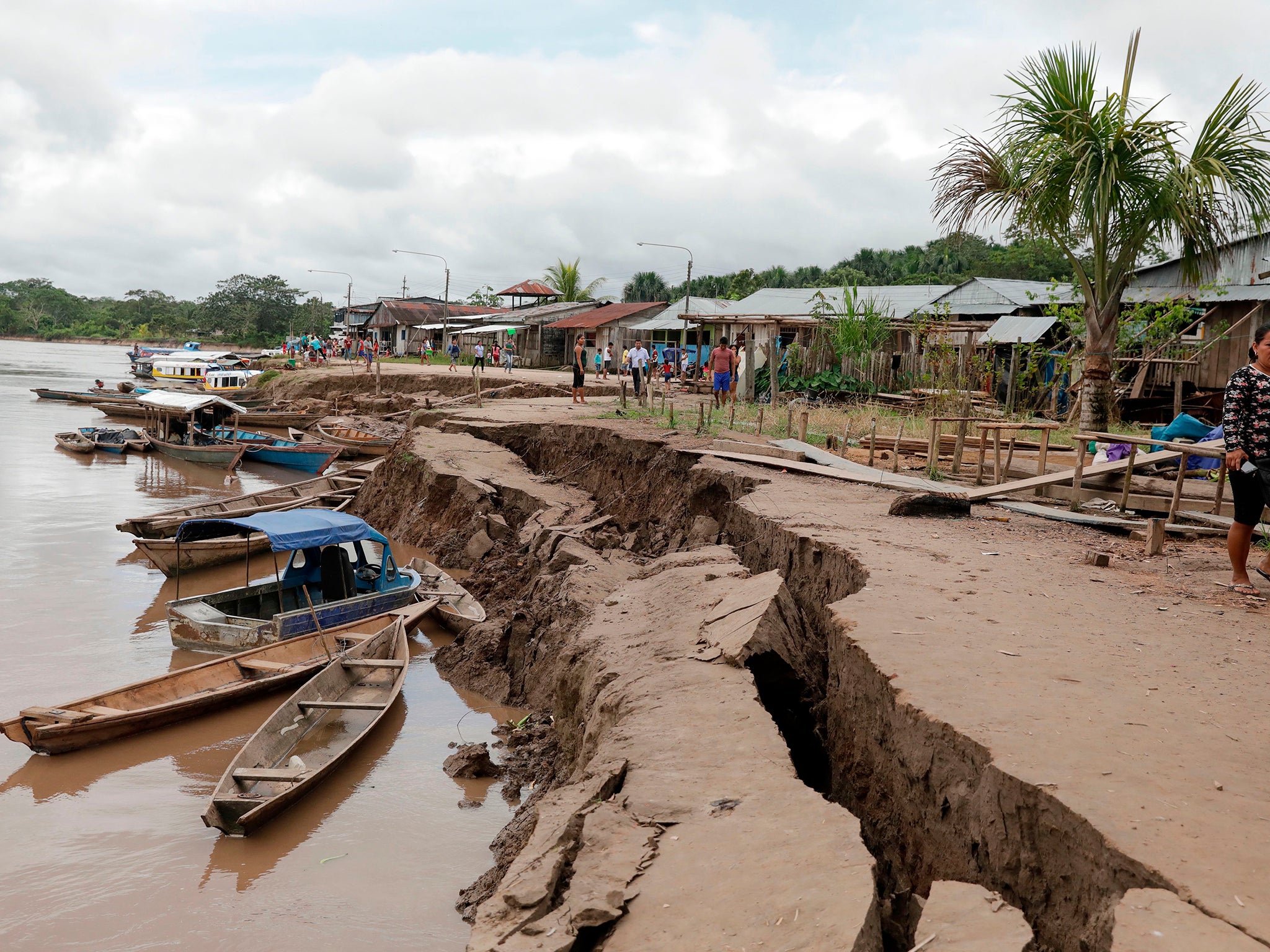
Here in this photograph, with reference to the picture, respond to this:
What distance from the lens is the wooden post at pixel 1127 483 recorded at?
998 centimetres

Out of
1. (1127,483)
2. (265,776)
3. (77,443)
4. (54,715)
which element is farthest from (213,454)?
(1127,483)

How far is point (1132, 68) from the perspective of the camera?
1288cm

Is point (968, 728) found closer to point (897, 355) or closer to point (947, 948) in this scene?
point (947, 948)

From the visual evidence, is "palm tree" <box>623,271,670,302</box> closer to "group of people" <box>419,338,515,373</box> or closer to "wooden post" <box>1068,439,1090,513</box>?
"group of people" <box>419,338,515,373</box>

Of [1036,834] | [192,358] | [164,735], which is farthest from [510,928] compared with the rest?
[192,358]

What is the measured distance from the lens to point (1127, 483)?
10125 mm

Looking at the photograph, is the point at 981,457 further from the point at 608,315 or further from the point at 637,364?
the point at 608,315

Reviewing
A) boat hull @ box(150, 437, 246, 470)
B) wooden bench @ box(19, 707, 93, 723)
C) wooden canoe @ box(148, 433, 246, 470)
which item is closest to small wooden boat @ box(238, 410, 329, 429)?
wooden canoe @ box(148, 433, 246, 470)

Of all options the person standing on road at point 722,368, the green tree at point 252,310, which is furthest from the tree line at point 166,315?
the person standing on road at point 722,368

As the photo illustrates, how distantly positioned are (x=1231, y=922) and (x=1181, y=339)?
18180 millimetres

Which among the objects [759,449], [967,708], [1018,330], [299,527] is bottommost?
[299,527]

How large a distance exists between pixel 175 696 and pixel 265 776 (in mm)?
2545

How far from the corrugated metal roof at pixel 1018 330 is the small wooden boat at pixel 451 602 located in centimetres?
1367

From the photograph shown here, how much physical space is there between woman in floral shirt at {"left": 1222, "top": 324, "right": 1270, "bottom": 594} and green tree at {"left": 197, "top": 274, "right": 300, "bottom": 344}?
318 feet
